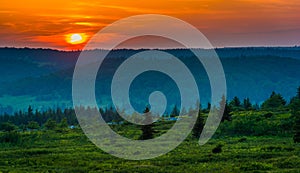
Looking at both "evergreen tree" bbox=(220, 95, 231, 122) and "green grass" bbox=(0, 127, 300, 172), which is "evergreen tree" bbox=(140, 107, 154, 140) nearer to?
"green grass" bbox=(0, 127, 300, 172)

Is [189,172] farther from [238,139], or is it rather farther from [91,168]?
[238,139]

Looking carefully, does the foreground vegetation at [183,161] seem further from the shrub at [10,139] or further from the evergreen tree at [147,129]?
the shrub at [10,139]

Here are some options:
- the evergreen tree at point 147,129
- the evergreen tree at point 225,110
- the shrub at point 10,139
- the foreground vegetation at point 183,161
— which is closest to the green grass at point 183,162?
the foreground vegetation at point 183,161

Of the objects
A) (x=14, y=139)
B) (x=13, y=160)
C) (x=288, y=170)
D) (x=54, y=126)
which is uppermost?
(x=54, y=126)

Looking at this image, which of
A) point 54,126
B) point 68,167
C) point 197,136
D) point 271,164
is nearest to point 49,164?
point 68,167

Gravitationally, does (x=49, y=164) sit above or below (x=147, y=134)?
below

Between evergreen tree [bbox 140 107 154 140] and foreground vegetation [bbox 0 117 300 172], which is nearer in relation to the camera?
foreground vegetation [bbox 0 117 300 172]

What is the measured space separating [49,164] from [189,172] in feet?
54.3

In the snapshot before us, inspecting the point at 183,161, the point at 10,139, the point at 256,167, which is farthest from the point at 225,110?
the point at 256,167

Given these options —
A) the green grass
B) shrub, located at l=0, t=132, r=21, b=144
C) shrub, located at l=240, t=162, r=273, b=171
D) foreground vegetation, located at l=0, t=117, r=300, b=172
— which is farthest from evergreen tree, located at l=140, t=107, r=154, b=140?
shrub, located at l=240, t=162, r=273, b=171

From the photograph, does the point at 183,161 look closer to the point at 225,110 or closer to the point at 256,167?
the point at 256,167

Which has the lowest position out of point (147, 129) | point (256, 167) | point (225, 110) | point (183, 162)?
point (256, 167)

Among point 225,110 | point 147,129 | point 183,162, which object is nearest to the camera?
point 183,162

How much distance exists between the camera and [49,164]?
49.6 metres
